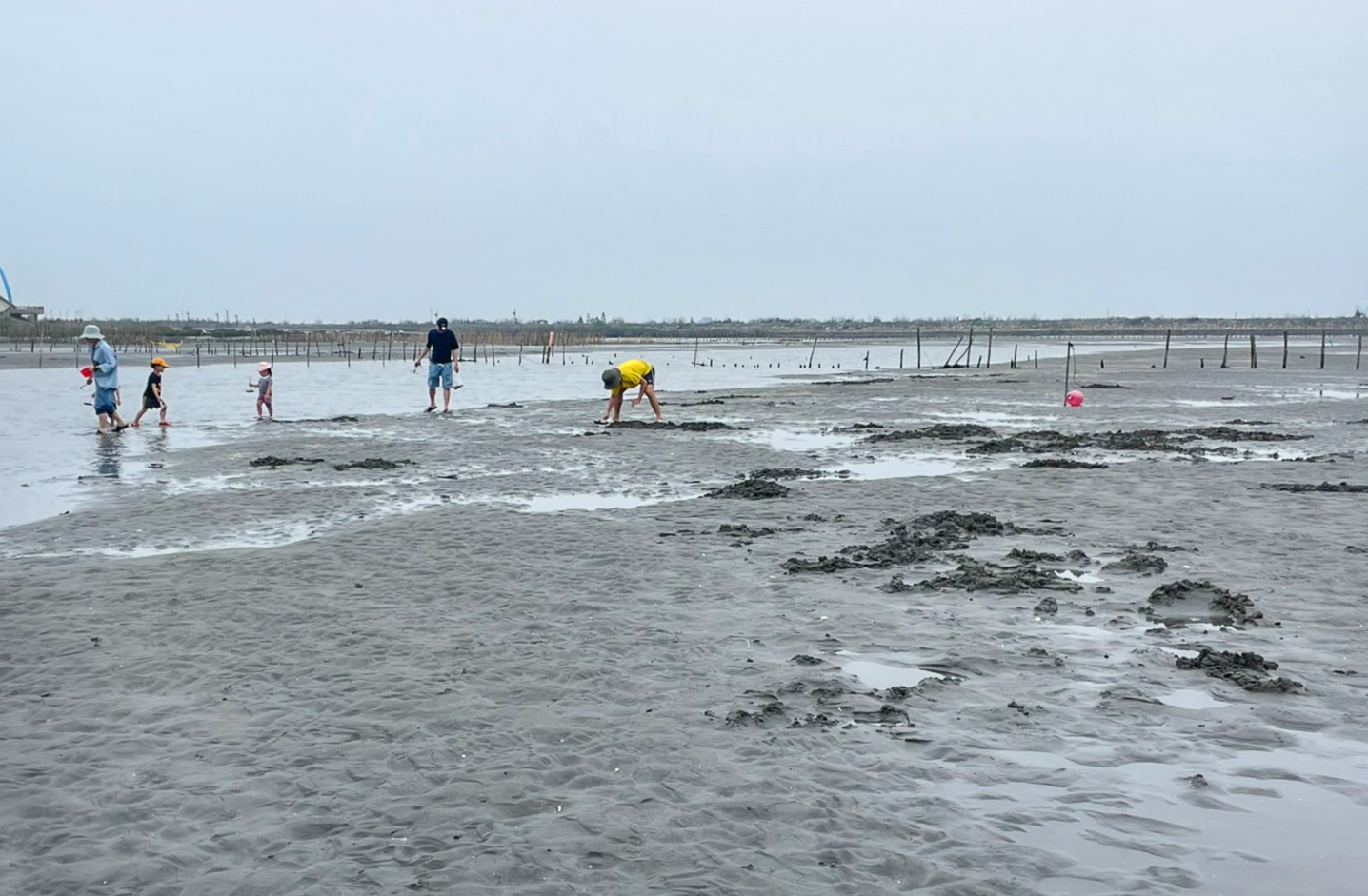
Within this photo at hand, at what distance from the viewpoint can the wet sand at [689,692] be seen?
487 centimetres

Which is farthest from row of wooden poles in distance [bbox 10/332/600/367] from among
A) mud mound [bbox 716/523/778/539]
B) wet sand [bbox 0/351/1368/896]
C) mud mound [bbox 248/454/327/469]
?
mud mound [bbox 716/523/778/539]

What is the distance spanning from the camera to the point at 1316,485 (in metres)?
15.3

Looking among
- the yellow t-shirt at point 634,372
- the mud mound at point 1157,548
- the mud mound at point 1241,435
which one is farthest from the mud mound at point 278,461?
the mud mound at point 1241,435

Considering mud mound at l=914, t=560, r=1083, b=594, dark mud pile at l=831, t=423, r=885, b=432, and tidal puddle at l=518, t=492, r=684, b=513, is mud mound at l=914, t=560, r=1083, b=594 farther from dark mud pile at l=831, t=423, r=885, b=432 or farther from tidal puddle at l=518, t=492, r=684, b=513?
dark mud pile at l=831, t=423, r=885, b=432

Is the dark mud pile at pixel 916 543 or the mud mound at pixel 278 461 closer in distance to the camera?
the dark mud pile at pixel 916 543

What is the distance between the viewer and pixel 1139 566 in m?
10.4

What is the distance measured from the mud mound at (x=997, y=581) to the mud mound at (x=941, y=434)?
1263 cm

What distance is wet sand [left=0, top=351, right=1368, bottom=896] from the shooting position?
4.87m

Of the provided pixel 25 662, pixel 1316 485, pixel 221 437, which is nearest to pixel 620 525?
pixel 25 662

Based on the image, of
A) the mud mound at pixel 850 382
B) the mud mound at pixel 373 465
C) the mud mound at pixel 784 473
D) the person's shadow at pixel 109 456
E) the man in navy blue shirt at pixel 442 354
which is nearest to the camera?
the mud mound at pixel 784 473

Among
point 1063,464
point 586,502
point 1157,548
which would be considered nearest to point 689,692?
point 1157,548

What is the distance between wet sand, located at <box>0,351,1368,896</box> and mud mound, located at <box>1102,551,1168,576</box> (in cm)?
3

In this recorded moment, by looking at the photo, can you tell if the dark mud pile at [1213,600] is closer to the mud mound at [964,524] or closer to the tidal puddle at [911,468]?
the mud mound at [964,524]

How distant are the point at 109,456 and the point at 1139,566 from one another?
645 inches
